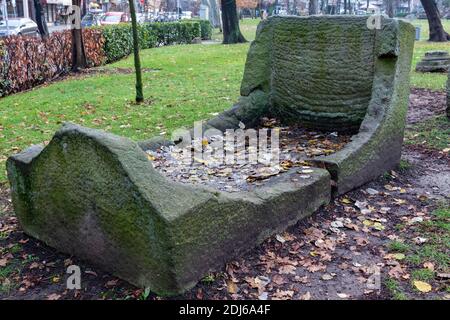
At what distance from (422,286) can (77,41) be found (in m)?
13.7

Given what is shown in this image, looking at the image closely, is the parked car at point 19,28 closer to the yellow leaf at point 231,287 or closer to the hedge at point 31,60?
the hedge at point 31,60

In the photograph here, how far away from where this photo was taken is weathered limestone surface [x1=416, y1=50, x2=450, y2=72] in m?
13.3

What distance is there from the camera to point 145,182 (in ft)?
11.1

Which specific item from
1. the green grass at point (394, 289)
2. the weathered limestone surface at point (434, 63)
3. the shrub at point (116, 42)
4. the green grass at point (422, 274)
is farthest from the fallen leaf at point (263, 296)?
the shrub at point (116, 42)

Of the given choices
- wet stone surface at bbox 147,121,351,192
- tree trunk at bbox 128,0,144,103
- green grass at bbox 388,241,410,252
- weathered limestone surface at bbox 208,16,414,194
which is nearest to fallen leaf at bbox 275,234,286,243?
wet stone surface at bbox 147,121,351,192

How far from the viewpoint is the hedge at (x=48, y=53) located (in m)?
12.5

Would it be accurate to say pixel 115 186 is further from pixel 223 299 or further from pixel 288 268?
pixel 288 268

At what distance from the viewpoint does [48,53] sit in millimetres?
14234

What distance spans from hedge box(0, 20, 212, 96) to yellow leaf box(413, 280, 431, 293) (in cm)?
1097

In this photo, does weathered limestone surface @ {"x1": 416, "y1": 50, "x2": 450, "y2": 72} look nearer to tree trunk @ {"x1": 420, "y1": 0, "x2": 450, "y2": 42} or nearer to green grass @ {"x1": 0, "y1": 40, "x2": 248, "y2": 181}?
green grass @ {"x1": 0, "y1": 40, "x2": 248, "y2": 181}

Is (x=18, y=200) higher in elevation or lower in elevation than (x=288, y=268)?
higher

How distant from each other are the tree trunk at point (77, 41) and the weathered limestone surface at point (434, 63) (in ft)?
31.0
